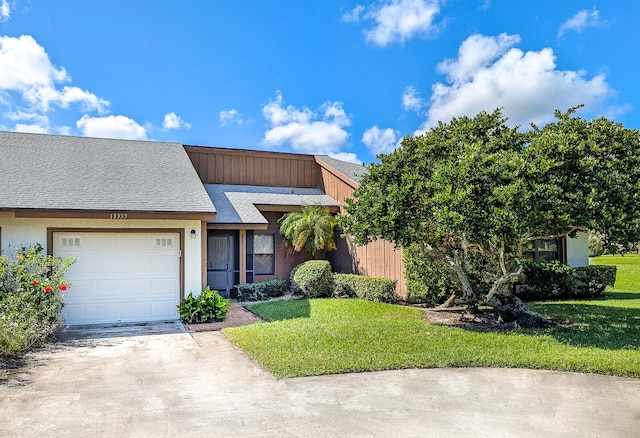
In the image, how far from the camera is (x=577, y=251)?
52.5ft

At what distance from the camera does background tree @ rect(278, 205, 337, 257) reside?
14023mm

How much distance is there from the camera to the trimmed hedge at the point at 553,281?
46.0 feet

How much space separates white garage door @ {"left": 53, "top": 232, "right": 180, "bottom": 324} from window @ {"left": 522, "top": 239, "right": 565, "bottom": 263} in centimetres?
1190

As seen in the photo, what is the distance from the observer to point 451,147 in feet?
29.6

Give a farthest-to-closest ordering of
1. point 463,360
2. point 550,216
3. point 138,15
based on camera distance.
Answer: point 138,15 < point 550,216 < point 463,360

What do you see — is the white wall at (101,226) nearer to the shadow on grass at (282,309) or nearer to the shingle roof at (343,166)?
the shadow on grass at (282,309)

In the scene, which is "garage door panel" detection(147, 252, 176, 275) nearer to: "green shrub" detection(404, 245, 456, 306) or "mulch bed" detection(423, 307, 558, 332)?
"green shrub" detection(404, 245, 456, 306)

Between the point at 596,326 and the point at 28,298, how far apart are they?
37.8 feet

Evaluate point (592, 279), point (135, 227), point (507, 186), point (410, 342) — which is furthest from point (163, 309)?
point (592, 279)

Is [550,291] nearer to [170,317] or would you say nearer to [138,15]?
[170,317]

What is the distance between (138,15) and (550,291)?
15.0 metres

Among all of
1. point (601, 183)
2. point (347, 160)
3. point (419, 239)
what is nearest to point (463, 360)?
point (419, 239)

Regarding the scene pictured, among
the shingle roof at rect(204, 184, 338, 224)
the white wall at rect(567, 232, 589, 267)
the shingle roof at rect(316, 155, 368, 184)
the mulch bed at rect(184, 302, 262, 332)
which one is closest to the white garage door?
the mulch bed at rect(184, 302, 262, 332)

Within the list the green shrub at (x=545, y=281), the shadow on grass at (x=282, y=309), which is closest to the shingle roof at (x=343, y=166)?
the shadow on grass at (x=282, y=309)
